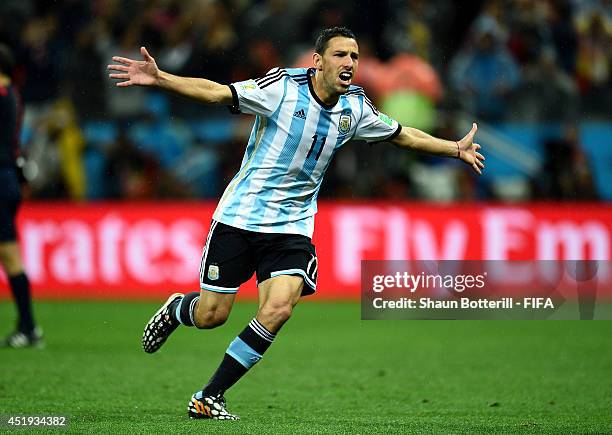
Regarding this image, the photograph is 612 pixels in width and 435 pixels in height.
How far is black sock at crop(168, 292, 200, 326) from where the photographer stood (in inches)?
293

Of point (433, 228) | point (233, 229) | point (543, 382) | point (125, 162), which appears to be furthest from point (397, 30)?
point (233, 229)

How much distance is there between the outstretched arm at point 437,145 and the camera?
24.2ft

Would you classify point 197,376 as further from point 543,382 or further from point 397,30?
point 397,30

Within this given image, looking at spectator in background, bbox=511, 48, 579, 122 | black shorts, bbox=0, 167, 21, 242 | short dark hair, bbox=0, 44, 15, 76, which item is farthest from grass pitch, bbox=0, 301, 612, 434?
spectator in background, bbox=511, 48, 579, 122

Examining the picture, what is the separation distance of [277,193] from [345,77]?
0.81 metres

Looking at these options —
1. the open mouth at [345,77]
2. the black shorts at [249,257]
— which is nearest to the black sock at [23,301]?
the black shorts at [249,257]

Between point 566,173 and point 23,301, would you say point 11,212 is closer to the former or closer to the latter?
point 23,301

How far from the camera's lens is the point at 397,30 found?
15680 millimetres

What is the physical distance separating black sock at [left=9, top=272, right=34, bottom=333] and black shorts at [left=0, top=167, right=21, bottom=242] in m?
0.36

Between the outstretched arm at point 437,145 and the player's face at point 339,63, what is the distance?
0.69 m

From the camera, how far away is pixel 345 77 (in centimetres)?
680

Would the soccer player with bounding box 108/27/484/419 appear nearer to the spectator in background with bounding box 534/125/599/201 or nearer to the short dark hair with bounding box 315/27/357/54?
the short dark hair with bounding box 315/27/357/54

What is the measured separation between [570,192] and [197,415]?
9013 millimetres

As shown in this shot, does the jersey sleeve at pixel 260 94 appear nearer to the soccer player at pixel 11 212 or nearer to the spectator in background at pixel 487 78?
the soccer player at pixel 11 212
